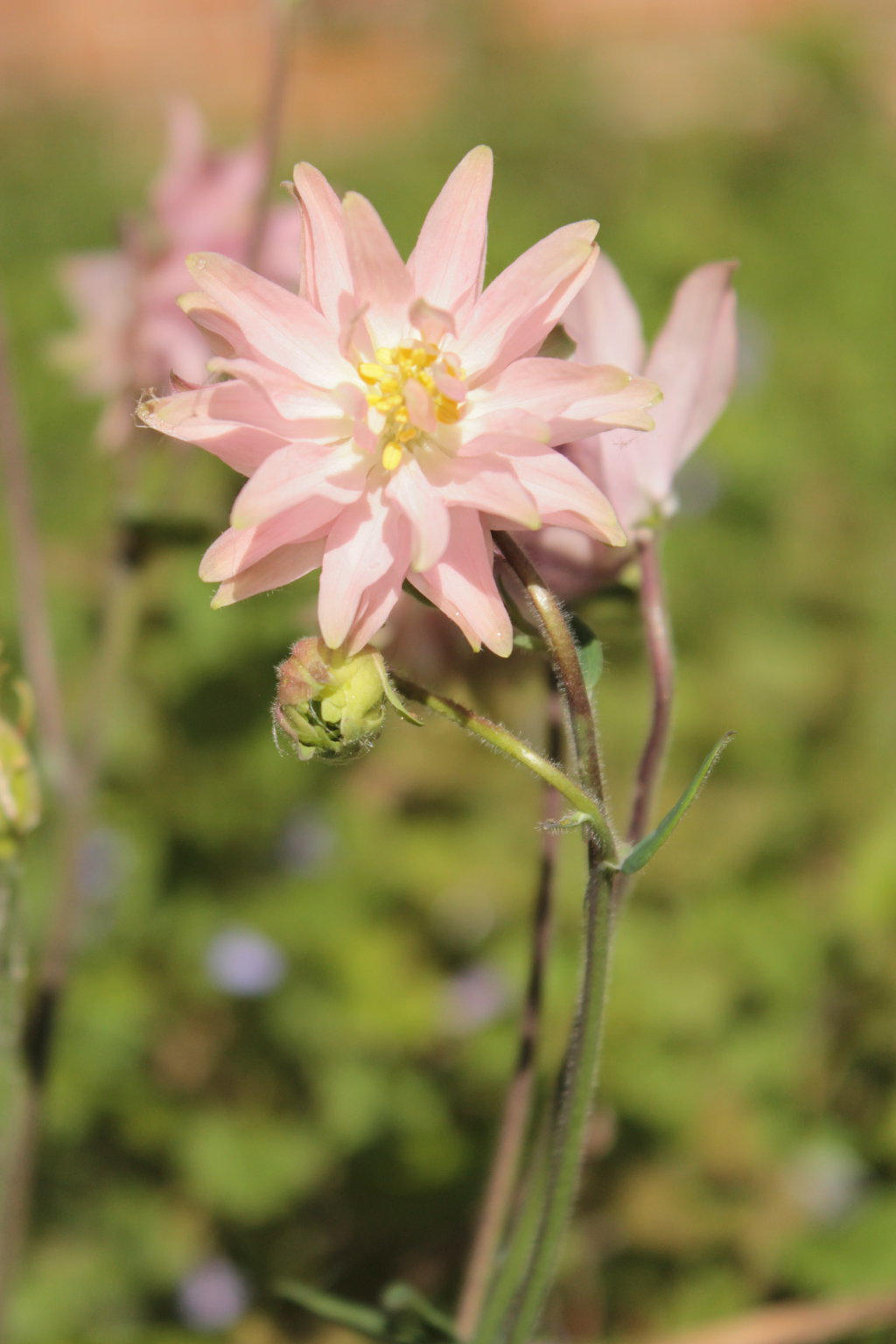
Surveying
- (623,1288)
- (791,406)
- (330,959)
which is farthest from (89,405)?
(623,1288)

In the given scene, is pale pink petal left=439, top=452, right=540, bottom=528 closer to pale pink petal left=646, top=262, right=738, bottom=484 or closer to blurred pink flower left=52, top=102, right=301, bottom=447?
pale pink petal left=646, top=262, right=738, bottom=484

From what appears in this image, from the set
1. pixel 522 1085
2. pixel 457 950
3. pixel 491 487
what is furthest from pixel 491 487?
pixel 457 950

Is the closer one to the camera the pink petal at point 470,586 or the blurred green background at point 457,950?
the pink petal at point 470,586

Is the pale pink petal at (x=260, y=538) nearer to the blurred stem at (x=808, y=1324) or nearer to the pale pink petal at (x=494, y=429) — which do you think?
the pale pink petal at (x=494, y=429)

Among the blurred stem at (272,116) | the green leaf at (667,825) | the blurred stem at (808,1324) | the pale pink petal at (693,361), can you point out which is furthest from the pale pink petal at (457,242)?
the blurred stem at (808,1324)

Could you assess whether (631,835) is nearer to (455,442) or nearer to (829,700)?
(455,442)

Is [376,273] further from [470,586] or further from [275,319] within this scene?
[470,586]
